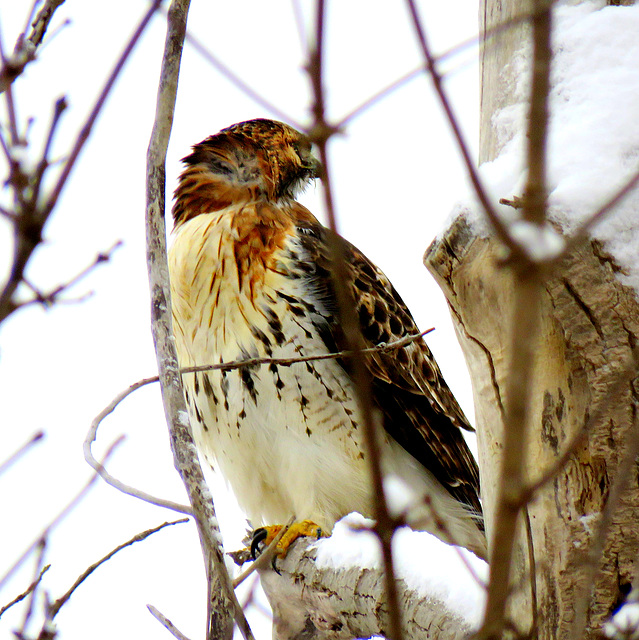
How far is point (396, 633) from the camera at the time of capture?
2.79 ft

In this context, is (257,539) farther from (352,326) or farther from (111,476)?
(352,326)

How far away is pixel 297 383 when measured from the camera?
10.7 ft

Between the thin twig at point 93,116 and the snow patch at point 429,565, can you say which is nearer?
the thin twig at point 93,116

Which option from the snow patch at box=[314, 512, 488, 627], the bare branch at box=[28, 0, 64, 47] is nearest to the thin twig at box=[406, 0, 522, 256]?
the bare branch at box=[28, 0, 64, 47]

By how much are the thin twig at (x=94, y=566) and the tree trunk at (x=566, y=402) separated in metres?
0.84

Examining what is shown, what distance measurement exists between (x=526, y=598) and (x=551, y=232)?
95 cm

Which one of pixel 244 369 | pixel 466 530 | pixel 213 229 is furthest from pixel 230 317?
pixel 466 530

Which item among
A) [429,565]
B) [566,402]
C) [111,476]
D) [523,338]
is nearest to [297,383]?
[429,565]

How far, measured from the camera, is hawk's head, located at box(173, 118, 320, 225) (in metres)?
3.90

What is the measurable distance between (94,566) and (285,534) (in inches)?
53.4

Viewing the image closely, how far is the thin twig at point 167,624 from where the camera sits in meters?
1.62

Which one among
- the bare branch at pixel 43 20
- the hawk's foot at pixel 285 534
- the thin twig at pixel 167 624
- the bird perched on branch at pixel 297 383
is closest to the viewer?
the bare branch at pixel 43 20

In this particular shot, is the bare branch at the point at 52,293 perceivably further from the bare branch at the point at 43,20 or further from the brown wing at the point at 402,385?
the brown wing at the point at 402,385

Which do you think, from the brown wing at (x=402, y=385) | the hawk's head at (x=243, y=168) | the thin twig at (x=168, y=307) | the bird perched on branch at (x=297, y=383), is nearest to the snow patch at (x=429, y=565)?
the thin twig at (x=168, y=307)
